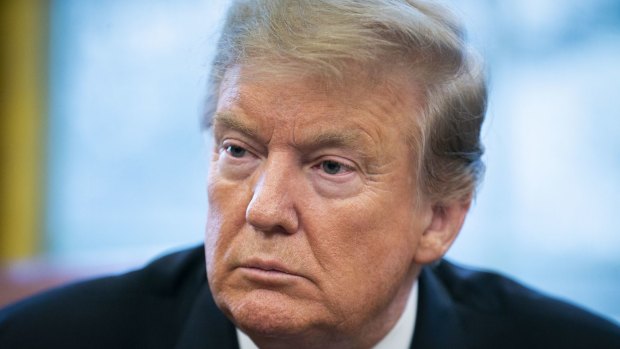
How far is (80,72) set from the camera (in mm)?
4777

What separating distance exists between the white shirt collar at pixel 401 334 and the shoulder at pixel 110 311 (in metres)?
0.19

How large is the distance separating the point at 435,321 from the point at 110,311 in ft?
2.80

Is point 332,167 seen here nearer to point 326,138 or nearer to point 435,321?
point 326,138

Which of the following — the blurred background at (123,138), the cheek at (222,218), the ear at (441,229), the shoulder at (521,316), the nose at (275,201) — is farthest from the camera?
the blurred background at (123,138)

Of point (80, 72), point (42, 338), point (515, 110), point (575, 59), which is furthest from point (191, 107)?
point (42, 338)

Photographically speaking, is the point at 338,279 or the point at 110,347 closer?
the point at 338,279

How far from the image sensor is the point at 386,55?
166cm

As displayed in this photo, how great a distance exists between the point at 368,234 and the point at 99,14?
3.61 metres

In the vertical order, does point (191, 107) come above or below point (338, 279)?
below

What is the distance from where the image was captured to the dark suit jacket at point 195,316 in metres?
1.90

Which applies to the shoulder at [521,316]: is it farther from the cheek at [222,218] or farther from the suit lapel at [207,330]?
the cheek at [222,218]

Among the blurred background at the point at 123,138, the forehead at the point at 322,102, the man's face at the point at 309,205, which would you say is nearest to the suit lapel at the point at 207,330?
the man's face at the point at 309,205

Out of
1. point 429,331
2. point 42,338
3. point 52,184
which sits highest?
point 429,331

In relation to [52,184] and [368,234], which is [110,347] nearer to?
[368,234]
